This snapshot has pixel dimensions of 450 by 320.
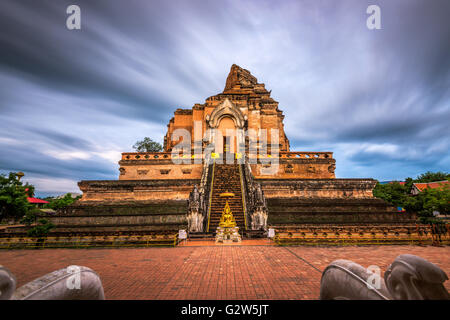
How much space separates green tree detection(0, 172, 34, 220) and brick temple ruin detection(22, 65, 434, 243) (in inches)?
91.8

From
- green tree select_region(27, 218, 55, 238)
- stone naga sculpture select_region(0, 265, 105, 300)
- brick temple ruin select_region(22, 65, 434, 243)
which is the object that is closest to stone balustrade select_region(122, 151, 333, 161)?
brick temple ruin select_region(22, 65, 434, 243)

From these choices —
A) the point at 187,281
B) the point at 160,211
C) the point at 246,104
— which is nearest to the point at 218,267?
the point at 187,281

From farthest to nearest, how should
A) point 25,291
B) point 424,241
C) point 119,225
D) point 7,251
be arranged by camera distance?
1. point 119,225
2. point 424,241
3. point 7,251
4. point 25,291

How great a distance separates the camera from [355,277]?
241 cm

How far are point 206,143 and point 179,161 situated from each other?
4.03 meters

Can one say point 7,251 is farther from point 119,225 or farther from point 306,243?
point 306,243

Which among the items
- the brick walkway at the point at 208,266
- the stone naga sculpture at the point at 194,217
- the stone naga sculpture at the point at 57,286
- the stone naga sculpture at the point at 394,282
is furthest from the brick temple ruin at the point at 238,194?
the stone naga sculpture at the point at 57,286

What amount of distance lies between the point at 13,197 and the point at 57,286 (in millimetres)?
13393

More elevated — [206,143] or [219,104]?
[219,104]

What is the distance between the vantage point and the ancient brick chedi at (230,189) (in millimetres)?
13234

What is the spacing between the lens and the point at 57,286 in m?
2.34

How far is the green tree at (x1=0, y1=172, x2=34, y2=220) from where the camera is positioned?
11.1m

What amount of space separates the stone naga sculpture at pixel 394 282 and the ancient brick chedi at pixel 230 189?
352 inches

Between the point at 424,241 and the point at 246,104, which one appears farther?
the point at 246,104
